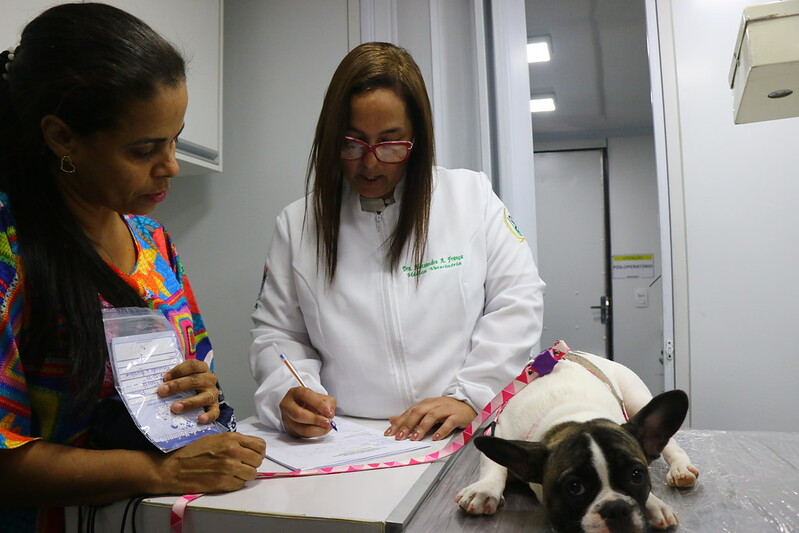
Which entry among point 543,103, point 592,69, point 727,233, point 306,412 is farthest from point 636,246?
point 306,412

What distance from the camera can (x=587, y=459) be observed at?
66 centimetres

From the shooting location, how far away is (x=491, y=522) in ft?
2.25

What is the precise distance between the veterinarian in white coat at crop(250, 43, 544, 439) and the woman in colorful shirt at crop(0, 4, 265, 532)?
40 centimetres

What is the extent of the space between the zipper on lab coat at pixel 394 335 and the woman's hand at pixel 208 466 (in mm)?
498

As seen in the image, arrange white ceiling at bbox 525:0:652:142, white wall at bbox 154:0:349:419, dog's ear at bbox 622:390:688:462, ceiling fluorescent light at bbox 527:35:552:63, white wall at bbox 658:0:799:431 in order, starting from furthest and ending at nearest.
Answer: ceiling fluorescent light at bbox 527:35:552:63 → white ceiling at bbox 525:0:652:142 → white wall at bbox 154:0:349:419 → white wall at bbox 658:0:799:431 → dog's ear at bbox 622:390:688:462

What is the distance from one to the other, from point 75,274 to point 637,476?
31.0 inches

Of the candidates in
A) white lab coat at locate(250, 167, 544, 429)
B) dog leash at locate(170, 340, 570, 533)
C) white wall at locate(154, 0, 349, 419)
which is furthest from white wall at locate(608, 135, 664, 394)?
dog leash at locate(170, 340, 570, 533)

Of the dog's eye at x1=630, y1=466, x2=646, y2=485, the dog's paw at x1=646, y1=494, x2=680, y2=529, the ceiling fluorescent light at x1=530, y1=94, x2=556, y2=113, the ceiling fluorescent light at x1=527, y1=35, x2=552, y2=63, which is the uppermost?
the ceiling fluorescent light at x1=527, y1=35, x2=552, y2=63

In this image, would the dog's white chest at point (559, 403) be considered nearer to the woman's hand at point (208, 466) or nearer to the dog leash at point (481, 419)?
the dog leash at point (481, 419)

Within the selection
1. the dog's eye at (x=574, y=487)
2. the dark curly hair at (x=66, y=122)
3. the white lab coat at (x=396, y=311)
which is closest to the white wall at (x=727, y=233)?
the white lab coat at (x=396, y=311)

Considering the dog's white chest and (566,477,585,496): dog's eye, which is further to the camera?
the dog's white chest

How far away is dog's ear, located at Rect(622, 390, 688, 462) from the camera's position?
709 millimetres

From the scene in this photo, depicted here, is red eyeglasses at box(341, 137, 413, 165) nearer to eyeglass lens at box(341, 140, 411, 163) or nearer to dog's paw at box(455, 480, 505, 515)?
eyeglass lens at box(341, 140, 411, 163)

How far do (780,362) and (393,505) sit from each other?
5.93 feet
